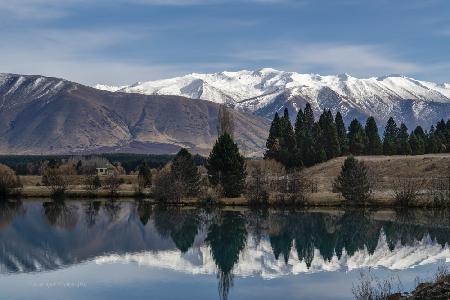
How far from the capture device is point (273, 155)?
126625mm

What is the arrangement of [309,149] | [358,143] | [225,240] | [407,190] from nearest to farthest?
1. [225,240]
2. [407,190]
3. [309,149]
4. [358,143]

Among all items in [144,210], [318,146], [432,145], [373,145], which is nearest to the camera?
[144,210]

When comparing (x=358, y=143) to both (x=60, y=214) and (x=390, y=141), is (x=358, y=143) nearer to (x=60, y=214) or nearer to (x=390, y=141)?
(x=390, y=141)

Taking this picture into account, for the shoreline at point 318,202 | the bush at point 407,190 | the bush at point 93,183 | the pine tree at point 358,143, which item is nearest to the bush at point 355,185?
the shoreline at point 318,202

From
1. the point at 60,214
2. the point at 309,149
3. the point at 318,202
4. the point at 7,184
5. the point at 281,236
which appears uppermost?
the point at 309,149

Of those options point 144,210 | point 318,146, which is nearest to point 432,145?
point 318,146

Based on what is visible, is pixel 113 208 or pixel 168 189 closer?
pixel 113 208

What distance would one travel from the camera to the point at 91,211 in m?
87.6

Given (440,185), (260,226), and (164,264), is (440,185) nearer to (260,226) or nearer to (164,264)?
(260,226)

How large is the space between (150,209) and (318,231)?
28496 mm

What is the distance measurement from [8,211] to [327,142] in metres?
58.8

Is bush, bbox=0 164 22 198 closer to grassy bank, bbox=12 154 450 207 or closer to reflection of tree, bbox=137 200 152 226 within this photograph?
grassy bank, bbox=12 154 450 207

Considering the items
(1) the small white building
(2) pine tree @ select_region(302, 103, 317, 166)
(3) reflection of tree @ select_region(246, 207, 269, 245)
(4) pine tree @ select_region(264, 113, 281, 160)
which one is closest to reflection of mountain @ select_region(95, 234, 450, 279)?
(3) reflection of tree @ select_region(246, 207, 269, 245)

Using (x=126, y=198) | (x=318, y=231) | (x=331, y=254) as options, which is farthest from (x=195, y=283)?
(x=126, y=198)
